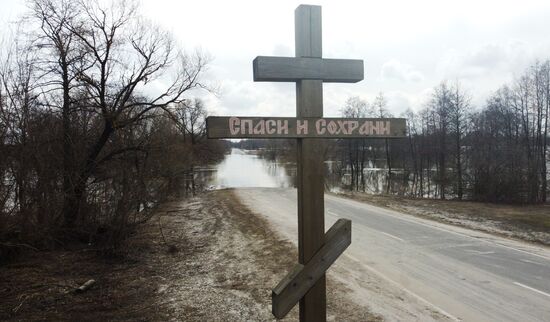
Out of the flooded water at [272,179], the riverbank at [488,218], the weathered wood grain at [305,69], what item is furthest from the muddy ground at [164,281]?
the flooded water at [272,179]

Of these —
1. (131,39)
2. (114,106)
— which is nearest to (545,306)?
(114,106)

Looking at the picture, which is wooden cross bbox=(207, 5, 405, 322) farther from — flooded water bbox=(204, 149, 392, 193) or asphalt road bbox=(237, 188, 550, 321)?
flooded water bbox=(204, 149, 392, 193)

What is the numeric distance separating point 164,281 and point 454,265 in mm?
6506

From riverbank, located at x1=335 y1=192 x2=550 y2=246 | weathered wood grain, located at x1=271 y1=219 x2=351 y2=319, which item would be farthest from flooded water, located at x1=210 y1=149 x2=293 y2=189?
weathered wood grain, located at x1=271 y1=219 x2=351 y2=319

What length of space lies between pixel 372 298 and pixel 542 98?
35423mm

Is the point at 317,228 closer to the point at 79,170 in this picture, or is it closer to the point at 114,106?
the point at 79,170

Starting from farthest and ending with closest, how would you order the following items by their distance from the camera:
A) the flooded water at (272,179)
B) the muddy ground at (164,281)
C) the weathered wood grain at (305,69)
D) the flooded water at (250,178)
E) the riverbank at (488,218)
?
the flooded water at (250,178), the flooded water at (272,179), the riverbank at (488,218), the muddy ground at (164,281), the weathered wood grain at (305,69)

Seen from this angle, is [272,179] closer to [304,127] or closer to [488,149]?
[488,149]

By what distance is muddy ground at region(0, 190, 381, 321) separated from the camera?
22.1 feet

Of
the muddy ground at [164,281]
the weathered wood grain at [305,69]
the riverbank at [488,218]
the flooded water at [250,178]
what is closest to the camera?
the weathered wood grain at [305,69]

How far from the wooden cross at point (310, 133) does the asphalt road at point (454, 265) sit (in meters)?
3.81

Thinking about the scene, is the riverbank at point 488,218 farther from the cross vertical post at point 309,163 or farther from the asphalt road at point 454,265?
the cross vertical post at point 309,163

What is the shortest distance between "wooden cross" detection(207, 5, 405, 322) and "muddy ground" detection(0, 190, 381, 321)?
2977 mm

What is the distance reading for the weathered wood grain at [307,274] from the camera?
3.63 metres
